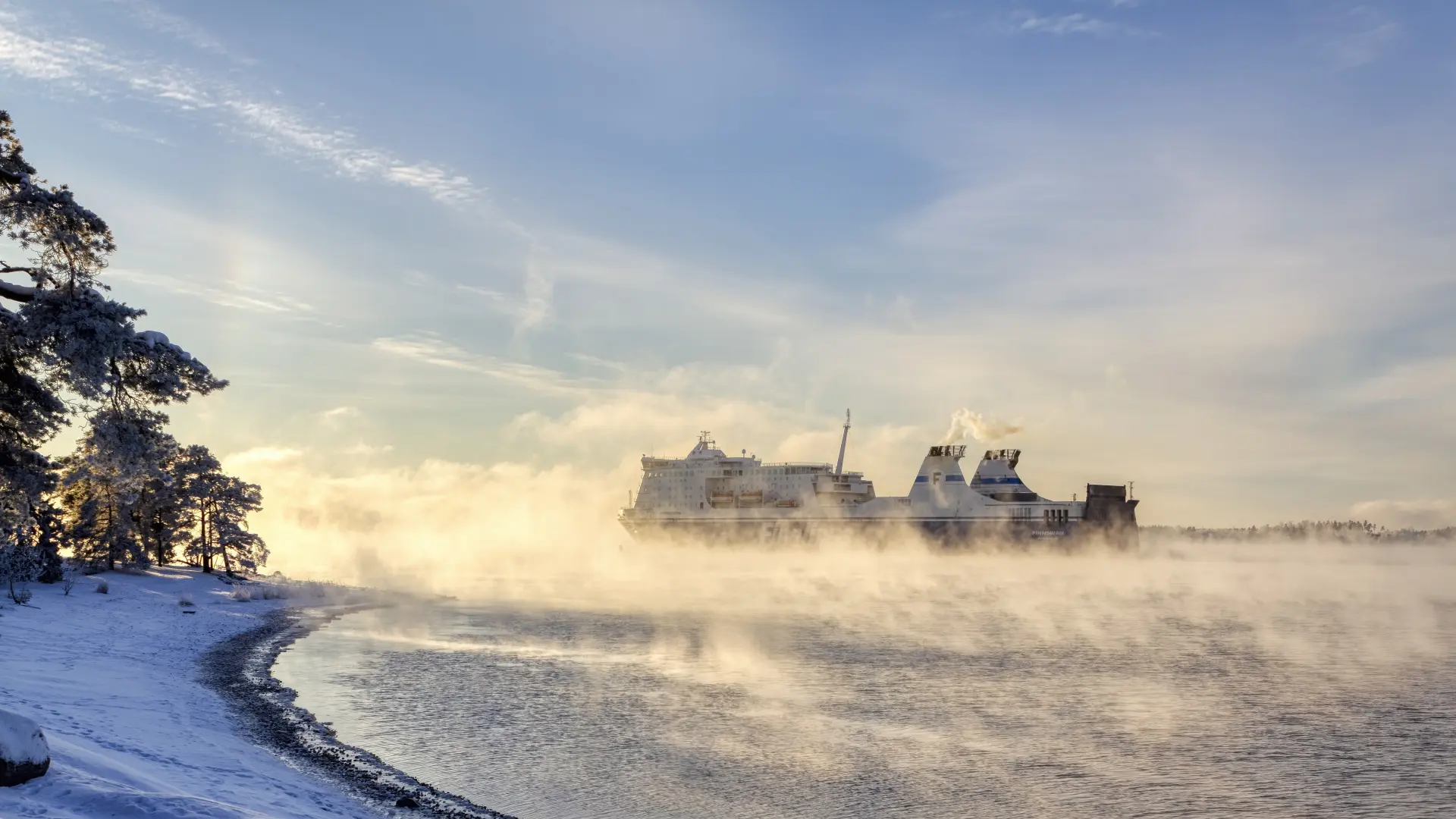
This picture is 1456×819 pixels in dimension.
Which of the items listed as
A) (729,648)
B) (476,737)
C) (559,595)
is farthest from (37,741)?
(559,595)

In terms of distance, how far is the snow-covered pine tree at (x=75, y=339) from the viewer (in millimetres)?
16266

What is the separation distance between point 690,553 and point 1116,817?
334 feet

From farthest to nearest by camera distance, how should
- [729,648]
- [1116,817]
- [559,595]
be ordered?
[559,595], [729,648], [1116,817]

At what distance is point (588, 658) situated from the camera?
31.6m

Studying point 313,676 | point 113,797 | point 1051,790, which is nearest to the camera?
point 113,797

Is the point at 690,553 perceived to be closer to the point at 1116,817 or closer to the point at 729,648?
the point at 729,648

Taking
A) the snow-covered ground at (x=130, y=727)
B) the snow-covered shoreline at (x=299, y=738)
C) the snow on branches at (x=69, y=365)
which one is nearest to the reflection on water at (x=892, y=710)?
the snow-covered shoreline at (x=299, y=738)

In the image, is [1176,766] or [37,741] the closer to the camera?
[37,741]

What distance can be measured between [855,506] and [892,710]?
287 feet

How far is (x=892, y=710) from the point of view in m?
23.4

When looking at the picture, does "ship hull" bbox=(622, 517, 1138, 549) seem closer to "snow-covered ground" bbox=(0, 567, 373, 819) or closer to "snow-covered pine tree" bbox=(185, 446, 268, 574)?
"snow-covered pine tree" bbox=(185, 446, 268, 574)

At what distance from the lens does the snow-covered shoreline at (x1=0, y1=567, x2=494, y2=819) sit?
1083 cm

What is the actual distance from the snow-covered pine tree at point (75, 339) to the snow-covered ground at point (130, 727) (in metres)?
4.45

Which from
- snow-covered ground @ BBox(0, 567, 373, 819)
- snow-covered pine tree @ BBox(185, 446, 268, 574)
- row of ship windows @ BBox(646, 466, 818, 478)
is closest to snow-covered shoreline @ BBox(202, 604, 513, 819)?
snow-covered ground @ BBox(0, 567, 373, 819)
